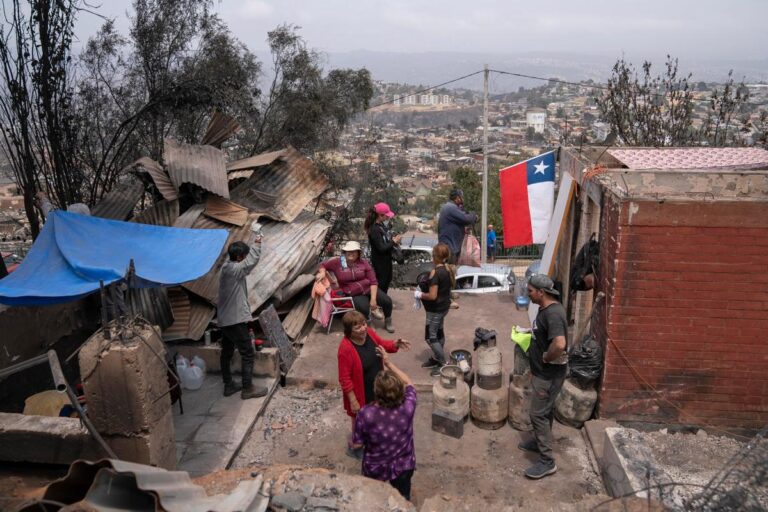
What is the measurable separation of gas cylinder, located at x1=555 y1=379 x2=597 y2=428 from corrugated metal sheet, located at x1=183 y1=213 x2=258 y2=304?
4.30 m

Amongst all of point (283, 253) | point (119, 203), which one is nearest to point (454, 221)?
point (283, 253)

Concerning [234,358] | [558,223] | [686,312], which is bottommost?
[234,358]

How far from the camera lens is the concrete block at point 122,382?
3883 millimetres

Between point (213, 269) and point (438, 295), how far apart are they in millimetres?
3185

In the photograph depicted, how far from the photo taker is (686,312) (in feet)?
17.6

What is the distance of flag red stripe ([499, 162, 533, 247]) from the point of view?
8805mm

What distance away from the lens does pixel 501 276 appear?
15.6 metres

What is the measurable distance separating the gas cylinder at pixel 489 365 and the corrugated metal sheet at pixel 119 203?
5484 millimetres

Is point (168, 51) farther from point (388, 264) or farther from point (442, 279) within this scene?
point (442, 279)

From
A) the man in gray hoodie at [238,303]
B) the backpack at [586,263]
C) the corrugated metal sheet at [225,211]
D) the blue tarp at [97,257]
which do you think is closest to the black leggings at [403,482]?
the man in gray hoodie at [238,303]

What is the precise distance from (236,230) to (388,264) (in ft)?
7.46

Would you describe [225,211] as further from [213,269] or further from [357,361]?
[357,361]

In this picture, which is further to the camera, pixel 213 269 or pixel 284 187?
pixel 284 187

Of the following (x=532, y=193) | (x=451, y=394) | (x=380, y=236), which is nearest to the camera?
(x=451, y=394)
